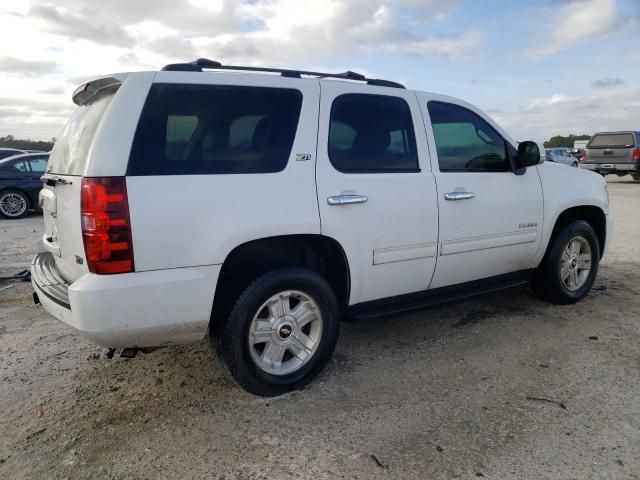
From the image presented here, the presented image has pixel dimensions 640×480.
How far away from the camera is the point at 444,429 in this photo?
108 inches

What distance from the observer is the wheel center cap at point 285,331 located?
311cm

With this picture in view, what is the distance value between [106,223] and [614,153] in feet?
66.8

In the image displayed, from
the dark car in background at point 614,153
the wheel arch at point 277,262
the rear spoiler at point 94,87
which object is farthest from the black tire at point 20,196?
the dark car in background at point 614,153

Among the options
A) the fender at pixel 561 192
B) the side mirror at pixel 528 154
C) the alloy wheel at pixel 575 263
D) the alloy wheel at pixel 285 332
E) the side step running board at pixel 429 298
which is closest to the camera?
the alloy wheel at pixel 285 332

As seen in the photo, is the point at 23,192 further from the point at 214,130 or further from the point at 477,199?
the point at 477,199

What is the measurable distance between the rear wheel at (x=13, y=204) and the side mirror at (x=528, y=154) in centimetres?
1101

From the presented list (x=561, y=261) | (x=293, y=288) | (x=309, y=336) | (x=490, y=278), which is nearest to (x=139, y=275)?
(x=293, y=288)

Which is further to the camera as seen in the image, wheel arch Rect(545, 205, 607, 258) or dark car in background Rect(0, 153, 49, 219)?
dark car in background Rect(0, 153, 49, 219)

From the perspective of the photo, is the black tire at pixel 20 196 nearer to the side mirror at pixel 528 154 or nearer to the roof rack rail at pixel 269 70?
the roof rack rail at pixel 269 70

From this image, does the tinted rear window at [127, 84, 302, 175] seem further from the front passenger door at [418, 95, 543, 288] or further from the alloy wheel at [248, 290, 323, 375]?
the front passenger door at [418, 95, 543, 288]

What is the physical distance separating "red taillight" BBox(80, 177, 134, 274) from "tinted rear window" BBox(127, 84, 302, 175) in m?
0.15

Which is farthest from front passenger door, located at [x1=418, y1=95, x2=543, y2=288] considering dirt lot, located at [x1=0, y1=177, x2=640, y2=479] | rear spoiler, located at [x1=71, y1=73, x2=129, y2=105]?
rear spoiler, located at [x1=71, y1=73, x2=129, y2=105]

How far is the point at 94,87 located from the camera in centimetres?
298

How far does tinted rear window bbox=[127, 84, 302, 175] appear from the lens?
8.68ft
